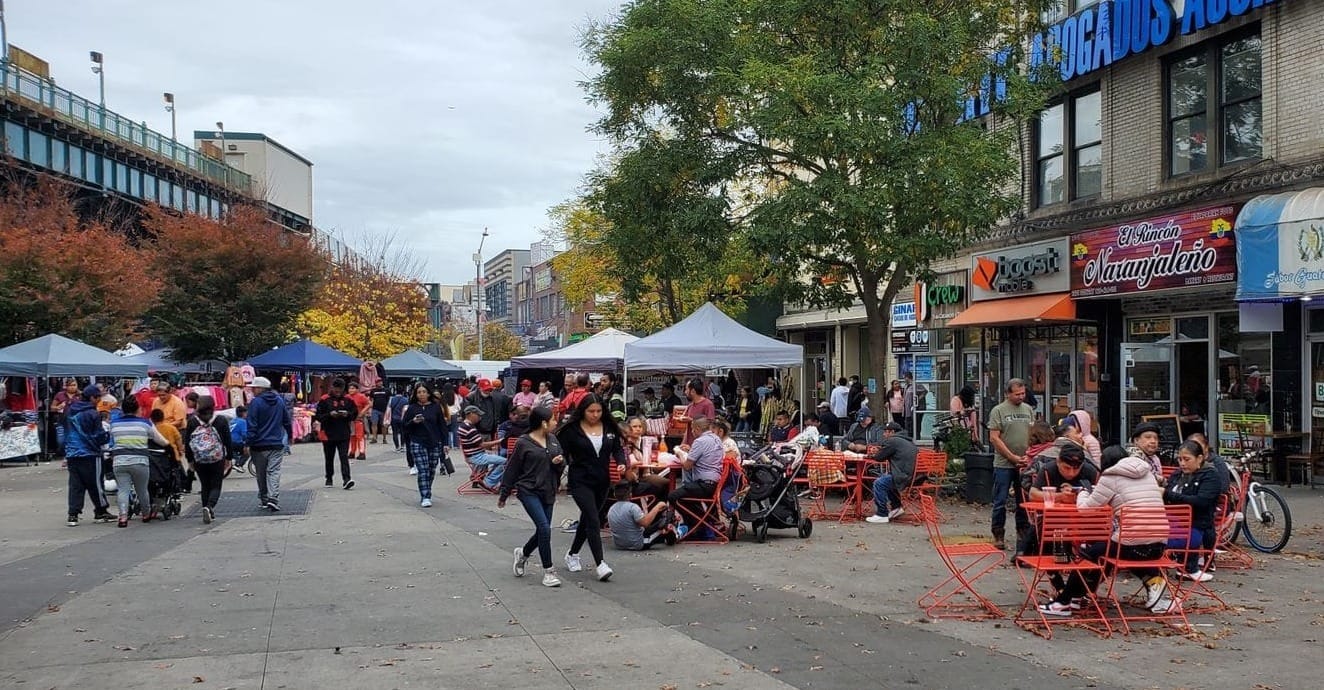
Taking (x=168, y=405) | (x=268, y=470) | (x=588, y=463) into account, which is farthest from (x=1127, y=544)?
(x=168, y=405)

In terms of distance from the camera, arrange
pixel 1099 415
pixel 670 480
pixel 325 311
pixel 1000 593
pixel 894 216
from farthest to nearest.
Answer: pixel 325 311
pixel 1099 415
pixel 894 216
pixel 670 480
pixel 1000 593

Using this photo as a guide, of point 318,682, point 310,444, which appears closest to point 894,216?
point 318,682

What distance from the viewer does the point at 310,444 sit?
2902 centimetres

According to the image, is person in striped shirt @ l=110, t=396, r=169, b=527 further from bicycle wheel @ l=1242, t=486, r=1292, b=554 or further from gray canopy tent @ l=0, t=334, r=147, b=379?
bicycle wheel @ l=1242, t=486, r=1292, b=554

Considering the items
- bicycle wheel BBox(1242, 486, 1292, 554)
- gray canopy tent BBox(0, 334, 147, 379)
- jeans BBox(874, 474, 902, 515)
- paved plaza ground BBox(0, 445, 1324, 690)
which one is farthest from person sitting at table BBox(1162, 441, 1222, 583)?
gray canopy tent BBox(0, 334, 147, 379)

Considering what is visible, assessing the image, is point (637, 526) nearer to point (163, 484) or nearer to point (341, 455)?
point (163, 484)

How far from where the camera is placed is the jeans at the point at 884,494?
12.9 metres

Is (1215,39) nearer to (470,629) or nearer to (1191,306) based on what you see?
(1191,306)

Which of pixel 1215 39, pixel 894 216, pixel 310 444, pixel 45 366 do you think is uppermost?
pixel 1215 39

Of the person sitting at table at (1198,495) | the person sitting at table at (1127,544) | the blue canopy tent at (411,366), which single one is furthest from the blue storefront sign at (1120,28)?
the blue canopy tent at (411,366)

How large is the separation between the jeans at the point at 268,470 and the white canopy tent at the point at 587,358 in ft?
26.9

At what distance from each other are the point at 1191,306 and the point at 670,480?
1034cm

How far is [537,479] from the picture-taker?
9242 millimetres

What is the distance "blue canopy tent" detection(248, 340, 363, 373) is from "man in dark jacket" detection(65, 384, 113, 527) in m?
16.0
